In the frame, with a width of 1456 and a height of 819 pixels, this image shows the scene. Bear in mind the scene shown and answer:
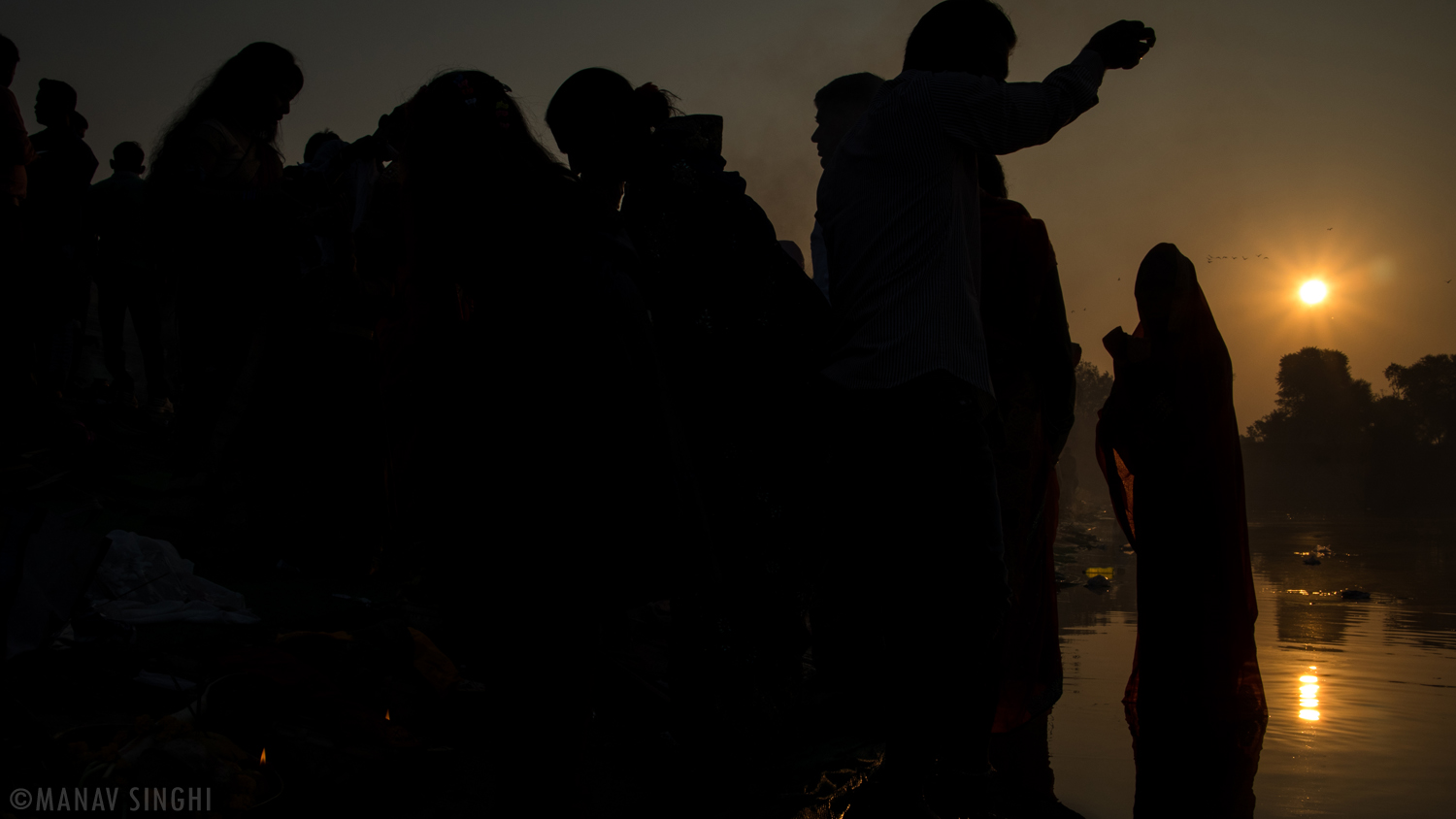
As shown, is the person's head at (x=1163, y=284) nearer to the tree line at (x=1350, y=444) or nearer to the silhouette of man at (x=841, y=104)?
the silhouette of man at (x=841, y=104)

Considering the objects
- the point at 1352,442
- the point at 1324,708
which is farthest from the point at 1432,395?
the point at 1324,708

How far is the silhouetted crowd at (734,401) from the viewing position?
1.63m

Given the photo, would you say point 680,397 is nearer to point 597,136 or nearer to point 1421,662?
point 597,136

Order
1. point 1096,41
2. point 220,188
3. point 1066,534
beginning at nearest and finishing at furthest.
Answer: point 1096,41 < point 220,188 < point 1066,534

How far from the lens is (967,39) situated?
215 centimetres

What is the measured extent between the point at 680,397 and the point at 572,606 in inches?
26.4

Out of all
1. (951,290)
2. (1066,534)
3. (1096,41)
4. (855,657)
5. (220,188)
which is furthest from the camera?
(1066,534)

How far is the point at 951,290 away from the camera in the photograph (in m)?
1.96

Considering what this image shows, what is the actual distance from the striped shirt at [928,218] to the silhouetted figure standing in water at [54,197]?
508cm

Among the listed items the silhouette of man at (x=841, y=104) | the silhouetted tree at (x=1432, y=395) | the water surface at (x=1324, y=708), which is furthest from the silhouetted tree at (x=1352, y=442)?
the silhouette of man at (x=841, y=104)

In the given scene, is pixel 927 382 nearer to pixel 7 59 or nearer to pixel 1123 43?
pixel 1123 43

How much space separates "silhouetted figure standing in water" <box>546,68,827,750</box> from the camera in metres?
2.12

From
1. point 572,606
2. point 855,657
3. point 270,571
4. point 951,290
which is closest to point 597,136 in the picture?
point 951,290

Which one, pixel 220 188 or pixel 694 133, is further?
pixel 220 188
